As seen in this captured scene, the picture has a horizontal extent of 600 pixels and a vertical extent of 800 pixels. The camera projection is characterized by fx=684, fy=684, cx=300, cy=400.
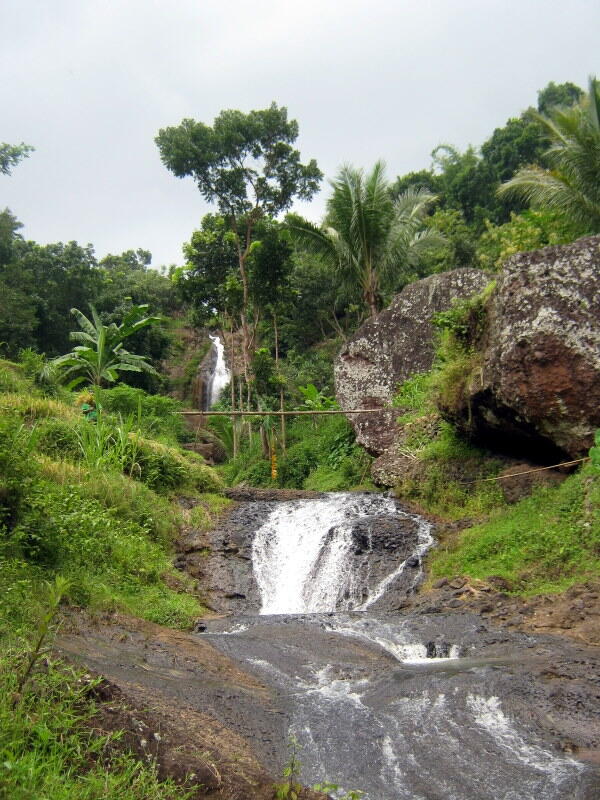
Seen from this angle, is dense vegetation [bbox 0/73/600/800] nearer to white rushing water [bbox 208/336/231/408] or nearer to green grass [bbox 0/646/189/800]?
green grass [bbox 0/646/189/800]

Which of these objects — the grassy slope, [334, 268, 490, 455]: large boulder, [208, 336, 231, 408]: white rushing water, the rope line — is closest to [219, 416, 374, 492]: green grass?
[334, 268, 490, 455]: large boulder

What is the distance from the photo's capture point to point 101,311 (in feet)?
102

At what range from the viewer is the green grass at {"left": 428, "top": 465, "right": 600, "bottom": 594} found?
28.2 ft

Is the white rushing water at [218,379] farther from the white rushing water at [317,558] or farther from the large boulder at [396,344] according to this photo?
the white rushing water at [317,558]

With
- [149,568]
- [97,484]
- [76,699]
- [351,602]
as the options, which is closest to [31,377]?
[97,484]

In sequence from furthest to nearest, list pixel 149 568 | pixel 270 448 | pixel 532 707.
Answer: pixel 270 448 < pixel 149 568 < pixel 532 707

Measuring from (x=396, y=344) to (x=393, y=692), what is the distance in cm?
1296

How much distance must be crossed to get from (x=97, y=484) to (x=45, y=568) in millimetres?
3697

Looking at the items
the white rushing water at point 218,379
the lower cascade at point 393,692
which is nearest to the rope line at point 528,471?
the lower cascade at point 393,692

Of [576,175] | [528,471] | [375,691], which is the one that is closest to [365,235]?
[576,175]

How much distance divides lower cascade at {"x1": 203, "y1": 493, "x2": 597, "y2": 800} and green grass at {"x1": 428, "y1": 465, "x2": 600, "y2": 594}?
0.90 m

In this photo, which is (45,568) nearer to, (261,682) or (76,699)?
(261,682)

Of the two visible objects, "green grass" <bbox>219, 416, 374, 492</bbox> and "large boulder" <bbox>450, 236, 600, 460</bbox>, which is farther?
"green grass" <bbox>219, 416, 374, 492</bbox>

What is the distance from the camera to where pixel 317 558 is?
11.3 meters
